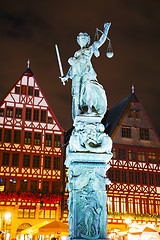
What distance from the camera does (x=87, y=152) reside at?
5.86 metres

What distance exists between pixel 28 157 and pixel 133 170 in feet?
31.7

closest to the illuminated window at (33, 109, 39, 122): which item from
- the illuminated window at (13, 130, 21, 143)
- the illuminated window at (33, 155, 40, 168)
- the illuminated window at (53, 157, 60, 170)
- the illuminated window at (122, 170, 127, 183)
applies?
the illuminated window at (13, 130, 21, 143)

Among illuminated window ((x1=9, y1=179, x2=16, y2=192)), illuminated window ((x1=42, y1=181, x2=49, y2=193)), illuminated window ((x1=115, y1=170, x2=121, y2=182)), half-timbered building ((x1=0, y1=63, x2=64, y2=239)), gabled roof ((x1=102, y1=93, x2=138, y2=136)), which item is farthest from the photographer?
gabled roof ((x1=102, y1=93, x2=138, y2=136))

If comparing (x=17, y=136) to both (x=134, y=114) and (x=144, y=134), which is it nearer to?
(x=134, y=114)

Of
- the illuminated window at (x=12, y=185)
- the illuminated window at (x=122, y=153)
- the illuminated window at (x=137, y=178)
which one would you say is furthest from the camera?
the illuminated window at (x=122, y=153)

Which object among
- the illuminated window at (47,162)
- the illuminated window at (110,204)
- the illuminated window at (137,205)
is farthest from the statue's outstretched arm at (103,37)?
the illuminated window at (137,205)

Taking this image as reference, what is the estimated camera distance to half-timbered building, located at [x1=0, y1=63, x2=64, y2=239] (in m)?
26.5

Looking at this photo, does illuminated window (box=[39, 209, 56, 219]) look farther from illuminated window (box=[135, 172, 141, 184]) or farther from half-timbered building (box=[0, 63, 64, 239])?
illuminated window (box=[135, 172, 141, 184])

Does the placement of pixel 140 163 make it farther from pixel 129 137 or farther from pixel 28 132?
pixel 28 132

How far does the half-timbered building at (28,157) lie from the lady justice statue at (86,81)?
69.1ft

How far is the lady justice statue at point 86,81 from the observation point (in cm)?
657

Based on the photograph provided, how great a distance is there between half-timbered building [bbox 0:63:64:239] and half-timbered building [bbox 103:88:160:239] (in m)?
5.17

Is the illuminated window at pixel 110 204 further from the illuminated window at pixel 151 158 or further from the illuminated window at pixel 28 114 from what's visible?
the illuminated window at pixel 28 114

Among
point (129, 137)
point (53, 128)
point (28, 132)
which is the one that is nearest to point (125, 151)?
point (129, 137)
